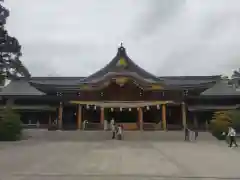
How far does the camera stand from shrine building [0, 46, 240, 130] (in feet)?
91.1

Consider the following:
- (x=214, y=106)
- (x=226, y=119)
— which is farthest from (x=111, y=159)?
(x=214, y=106)

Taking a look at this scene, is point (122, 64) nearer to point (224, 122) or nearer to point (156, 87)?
point (156, 87)

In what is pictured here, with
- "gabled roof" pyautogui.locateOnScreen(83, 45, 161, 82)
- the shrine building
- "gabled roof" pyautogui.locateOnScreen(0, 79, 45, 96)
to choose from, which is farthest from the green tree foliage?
"gabled roof" pyautogui.locateOnScreen(0, 79, 45, 96)

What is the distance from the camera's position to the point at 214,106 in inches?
1193

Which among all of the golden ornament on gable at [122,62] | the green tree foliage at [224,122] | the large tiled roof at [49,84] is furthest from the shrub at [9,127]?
the green tree foliage at [224,122]

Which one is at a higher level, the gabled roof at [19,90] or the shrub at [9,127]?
the gabled roof at [19,90]

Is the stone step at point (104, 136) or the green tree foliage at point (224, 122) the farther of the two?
the stone step at point (104, 136)

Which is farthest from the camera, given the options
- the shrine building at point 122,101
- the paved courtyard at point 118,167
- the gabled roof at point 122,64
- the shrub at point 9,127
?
the gabled roof at point 122,64

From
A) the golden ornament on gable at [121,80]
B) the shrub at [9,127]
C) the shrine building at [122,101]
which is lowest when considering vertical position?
the shrub at [9,127]

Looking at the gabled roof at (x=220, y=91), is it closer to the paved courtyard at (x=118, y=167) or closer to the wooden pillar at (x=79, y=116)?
the wooden pillar at (x=79, y=116)

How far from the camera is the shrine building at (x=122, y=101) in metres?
27.8

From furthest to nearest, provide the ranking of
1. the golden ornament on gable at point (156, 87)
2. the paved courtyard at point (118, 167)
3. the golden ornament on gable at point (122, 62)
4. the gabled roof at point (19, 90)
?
the golden ornament on gable at point (122, 62) → the gabled roof at point (19, 90) → the golden ornament on gable at point (156, 87) → the paved courtyard at point (118, 167)

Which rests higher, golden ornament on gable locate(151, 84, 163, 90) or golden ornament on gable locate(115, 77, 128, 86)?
golden ornament on gable locate(115, 77, 128, 86)

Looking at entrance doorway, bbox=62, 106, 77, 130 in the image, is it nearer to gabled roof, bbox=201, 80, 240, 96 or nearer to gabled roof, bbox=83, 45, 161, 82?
gabled roof, bbox=83, 45, 161, 82
